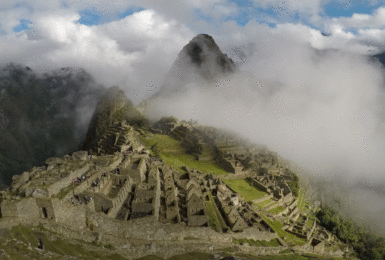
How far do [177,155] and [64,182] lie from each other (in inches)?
1731

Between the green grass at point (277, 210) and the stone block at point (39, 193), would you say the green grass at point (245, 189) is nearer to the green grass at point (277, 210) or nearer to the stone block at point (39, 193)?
the green grass at point (277, 210)

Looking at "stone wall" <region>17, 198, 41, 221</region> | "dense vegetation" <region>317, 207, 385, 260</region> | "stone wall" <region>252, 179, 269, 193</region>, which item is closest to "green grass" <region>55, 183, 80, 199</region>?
"stone wall" <region>17, 198, 41, 221</region>

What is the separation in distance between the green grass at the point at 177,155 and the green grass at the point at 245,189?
4934 mm

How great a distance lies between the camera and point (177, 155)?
66188mm

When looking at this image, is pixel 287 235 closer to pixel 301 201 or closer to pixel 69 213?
pixel 301 201

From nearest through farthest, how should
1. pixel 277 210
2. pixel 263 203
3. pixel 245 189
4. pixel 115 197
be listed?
1. pixel 115 197
2. pixel 277 210
3. pixel 263 203
4. pixel 245 189

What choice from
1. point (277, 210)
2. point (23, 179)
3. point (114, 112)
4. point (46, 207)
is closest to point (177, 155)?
point (277, 210)

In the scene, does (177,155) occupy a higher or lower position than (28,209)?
lower

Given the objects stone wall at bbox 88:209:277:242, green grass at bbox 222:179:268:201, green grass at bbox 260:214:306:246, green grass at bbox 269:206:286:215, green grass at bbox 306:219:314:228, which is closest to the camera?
stone wall at bbox 88:209:277:242

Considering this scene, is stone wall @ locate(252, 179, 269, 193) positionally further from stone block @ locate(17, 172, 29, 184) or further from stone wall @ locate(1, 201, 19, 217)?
stone wall @ locate(1, 201, 19, 217)

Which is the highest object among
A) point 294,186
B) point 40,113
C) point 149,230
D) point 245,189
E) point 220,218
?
point 40,113

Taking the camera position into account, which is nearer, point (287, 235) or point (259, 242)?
point (259, 242)

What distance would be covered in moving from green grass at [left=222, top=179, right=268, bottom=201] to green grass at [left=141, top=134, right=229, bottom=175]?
16.2ft

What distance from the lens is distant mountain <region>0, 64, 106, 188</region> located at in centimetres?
7769
